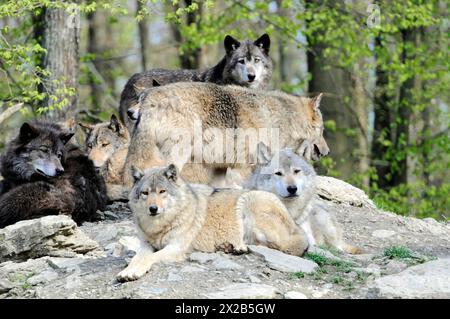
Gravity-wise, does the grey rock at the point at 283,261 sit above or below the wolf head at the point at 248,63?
below

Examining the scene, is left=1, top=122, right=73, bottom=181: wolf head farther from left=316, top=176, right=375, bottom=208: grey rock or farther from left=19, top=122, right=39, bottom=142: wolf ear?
left=316, top=176, right=375, bottom=208: grey rock

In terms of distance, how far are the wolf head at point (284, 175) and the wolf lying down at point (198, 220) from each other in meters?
0.10

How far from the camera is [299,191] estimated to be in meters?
8.60

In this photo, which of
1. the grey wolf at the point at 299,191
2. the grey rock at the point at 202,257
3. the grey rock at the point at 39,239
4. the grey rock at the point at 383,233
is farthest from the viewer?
the grey rock at the point at 383,233

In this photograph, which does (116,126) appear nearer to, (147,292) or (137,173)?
(137,173)

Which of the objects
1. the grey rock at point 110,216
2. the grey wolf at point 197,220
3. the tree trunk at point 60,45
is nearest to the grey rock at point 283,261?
the grey wolf at point 197,220

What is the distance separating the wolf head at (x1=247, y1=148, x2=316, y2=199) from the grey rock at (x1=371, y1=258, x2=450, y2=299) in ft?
5.90

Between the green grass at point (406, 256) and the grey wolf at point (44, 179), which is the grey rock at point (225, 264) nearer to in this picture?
the green grass at point (406, 256)

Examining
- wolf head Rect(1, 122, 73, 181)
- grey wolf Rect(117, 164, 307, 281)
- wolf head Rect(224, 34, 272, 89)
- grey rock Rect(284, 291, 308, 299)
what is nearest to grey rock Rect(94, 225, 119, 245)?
wolf head Rect(1, 122, 73, 181)

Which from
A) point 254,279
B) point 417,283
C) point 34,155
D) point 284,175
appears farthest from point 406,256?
point 34,155

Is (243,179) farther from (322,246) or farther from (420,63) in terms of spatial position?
Answer: (420,63)

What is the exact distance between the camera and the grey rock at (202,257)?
7461mm
